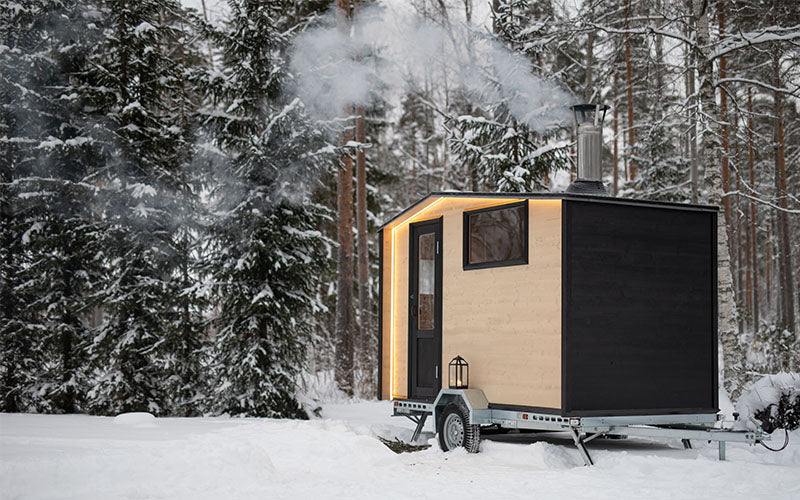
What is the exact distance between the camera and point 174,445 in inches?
291

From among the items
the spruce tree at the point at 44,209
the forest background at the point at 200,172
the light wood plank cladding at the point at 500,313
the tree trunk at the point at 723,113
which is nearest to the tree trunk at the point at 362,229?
the forest background at the point at 200,172

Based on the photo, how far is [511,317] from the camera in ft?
28.6

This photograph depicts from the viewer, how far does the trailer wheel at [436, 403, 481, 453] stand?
28.7ft

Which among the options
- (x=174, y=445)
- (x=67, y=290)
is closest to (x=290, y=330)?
(x=67, y=290)

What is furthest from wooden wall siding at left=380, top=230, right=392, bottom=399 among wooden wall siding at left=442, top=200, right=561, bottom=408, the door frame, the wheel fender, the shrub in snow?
the shrub in snow

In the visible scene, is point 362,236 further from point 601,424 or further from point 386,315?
point 601,424

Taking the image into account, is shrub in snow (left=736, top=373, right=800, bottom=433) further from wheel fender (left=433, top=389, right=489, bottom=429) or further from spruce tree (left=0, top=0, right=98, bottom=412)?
spruce tree (left=0, top=0, right=98, bottom=412)

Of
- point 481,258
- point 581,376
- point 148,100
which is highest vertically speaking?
point 148,100

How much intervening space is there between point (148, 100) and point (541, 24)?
7.01 metres

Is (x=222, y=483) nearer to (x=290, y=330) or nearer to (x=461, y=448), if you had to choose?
(x=461, y=448)

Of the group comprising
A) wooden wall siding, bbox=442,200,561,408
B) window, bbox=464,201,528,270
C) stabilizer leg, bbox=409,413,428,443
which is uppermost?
window, bbox=464,201,528,270

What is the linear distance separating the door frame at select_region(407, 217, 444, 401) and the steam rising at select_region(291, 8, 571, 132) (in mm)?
4179

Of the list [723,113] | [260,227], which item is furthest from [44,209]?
[723,113]

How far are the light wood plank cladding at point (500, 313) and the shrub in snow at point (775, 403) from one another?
9.15ft
